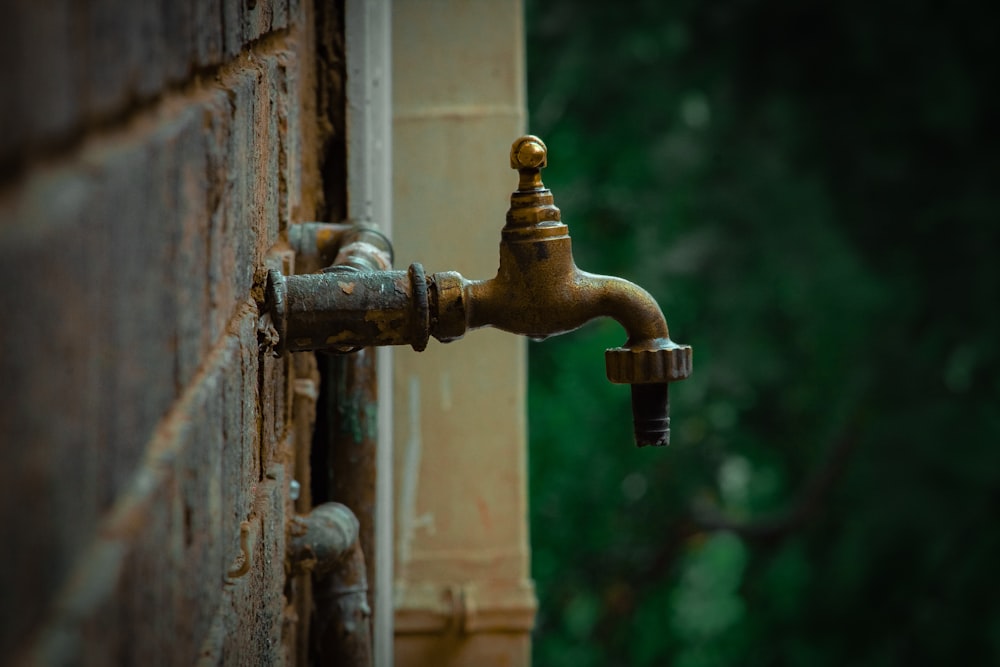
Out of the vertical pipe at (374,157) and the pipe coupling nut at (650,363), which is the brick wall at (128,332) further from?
the vertical pipe at (374,157)

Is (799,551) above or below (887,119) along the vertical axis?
below

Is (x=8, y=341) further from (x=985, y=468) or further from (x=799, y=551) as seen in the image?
(x=799, y=551)

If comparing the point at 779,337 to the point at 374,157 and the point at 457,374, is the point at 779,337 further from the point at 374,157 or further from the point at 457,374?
the point at 374,157

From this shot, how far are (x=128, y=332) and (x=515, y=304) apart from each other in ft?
1.98

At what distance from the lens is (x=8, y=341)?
33cm

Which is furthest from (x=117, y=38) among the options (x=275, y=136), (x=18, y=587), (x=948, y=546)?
(x=948, y=546)

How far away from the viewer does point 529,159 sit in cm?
105

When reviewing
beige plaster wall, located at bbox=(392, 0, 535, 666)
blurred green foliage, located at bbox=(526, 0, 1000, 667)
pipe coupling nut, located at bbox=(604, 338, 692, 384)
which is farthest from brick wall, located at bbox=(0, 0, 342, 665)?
blurred green foliage, located at bbox=(526, 0, 1000, 667)

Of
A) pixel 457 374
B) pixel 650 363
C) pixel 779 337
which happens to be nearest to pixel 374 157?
pixel 457 374

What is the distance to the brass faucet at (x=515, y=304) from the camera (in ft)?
3.22

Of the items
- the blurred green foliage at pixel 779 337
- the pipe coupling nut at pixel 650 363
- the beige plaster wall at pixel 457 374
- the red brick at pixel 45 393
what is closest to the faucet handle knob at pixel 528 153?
the pipe coupling nut at pixel 650 363

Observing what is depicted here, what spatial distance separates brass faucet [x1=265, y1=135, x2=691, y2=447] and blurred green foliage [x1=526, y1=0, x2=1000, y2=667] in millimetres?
2962

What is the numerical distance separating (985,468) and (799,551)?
31.5 inches

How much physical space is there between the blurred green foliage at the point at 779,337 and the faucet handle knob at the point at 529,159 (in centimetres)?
304
